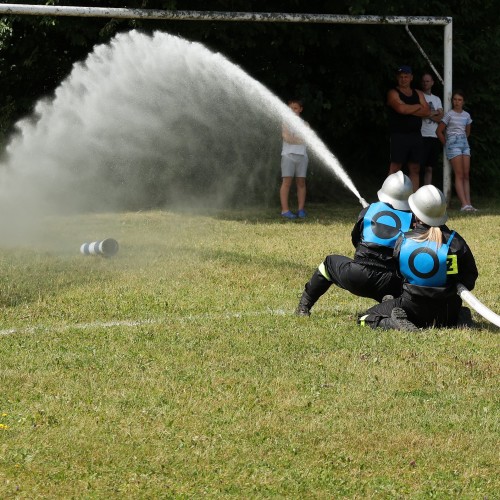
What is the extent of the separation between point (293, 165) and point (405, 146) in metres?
1.88

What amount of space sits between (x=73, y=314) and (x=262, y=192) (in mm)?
9395

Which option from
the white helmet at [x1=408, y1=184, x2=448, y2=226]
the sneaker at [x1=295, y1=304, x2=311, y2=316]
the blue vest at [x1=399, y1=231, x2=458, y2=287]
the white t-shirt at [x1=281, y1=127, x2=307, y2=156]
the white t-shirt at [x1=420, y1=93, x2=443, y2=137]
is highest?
the white t-shirt at [x1=420, y1=93, x2=443, y2=137]

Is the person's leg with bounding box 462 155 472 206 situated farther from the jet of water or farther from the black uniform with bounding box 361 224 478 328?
the black uniform with bounding box 361 224 478 328

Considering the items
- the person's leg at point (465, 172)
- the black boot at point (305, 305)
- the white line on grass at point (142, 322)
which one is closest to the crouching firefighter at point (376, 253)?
the black boot at point (305, 305)

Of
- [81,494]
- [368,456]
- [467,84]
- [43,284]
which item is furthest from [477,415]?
[467,84]

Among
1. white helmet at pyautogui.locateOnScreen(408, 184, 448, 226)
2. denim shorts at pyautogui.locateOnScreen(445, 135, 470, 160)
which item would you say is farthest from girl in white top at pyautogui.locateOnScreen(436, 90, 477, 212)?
white helmet at pyautogui.locateOnScreen(408, 184, 448, 226)

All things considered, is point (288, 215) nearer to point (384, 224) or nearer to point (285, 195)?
point (285, 195)

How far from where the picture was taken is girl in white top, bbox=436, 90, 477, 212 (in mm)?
17578

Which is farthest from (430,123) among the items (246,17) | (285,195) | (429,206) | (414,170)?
(429,206)

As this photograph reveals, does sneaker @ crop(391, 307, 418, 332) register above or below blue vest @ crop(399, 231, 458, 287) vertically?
below

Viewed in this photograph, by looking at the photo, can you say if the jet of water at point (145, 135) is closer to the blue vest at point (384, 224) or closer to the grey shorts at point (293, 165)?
the grey shorts at point (293, 165)

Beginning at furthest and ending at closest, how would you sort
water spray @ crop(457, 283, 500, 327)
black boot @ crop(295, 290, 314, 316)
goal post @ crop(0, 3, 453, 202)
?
goal post @ crop(0, 3, 453, 202), black boot @ crop(295, 290, 314, 316), water spray @ crop(457, 283, 500, 327)

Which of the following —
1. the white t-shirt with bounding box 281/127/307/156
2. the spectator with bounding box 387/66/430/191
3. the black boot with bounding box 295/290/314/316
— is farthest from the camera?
the spectator with bounding box 387/66/430/191

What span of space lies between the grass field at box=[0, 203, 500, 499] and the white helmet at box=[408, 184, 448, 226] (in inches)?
33.9
